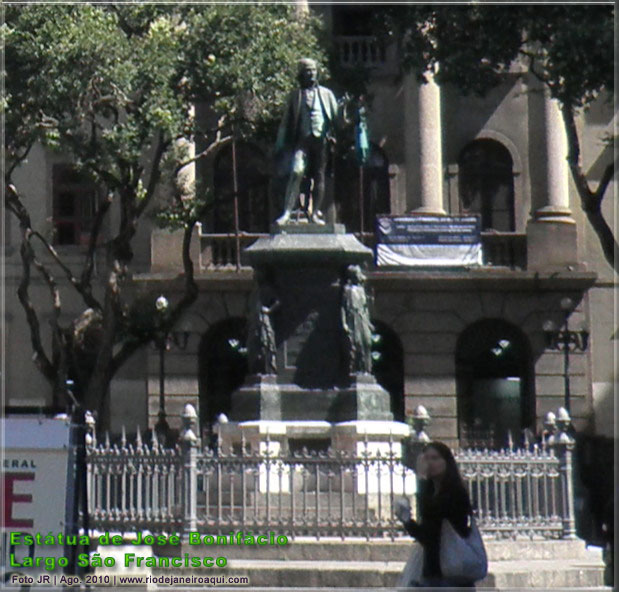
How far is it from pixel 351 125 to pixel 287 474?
12.8 m

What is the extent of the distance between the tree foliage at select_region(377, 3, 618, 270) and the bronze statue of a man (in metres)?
2.43

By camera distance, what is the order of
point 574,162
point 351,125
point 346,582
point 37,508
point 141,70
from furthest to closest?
point 351,125
point 141,70
point 574,162
point 346,582
point 37,508

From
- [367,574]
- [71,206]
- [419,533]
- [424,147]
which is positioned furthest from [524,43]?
[71,206]

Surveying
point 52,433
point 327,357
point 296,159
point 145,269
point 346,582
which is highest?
point 145,269

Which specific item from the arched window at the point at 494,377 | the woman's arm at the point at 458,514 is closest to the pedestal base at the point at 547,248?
the arched window at the point at 494,377

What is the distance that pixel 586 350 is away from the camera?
120 ft

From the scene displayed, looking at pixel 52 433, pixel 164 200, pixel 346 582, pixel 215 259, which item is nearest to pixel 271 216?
pixel 215 259

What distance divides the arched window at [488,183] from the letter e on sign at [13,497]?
27177 mm

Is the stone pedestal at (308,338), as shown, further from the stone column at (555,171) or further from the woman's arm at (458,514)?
the stone column at (555,171)

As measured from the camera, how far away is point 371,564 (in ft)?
54.5

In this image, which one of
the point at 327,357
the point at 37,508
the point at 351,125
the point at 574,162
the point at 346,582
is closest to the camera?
the point at 37,508

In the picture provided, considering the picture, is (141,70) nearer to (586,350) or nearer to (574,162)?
(574,162)

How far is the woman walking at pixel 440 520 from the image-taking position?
10430 millimetres

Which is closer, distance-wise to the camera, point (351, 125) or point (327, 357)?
point (327, 357)
